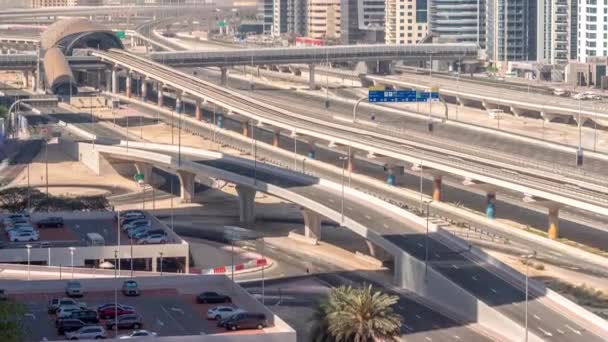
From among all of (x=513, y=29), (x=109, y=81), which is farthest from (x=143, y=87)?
(x=513, y=29)

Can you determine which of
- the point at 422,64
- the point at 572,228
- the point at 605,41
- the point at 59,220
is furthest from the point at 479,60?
the point at 59,220

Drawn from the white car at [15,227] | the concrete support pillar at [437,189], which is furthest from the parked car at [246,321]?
the concrete support pillar at [437,189]

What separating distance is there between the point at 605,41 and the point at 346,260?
84722 mm

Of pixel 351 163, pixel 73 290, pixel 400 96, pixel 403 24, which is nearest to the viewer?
pixel 73 290

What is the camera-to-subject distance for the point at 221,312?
4703cm

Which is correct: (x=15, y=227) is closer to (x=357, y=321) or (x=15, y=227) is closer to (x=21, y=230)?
(x=21, y=230)

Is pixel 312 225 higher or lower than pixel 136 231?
lower

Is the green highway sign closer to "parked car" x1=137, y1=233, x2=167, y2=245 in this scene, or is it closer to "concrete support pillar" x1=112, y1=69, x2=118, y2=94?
"parked car" x1=137, y1=233, x2=167, y2=245

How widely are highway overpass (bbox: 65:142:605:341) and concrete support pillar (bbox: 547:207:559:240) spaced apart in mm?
7321

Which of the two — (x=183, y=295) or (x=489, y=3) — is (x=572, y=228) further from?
(x=489, y=3)

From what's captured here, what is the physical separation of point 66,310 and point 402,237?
19434 millimetres

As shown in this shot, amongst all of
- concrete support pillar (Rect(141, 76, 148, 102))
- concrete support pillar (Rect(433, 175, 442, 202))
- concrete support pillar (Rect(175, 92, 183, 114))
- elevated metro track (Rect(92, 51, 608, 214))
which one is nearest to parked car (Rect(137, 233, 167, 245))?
elevated metro track (Rect(92, 51, 608, 214))

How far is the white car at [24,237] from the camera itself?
204 feet

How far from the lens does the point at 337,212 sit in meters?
67.3
